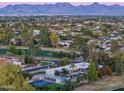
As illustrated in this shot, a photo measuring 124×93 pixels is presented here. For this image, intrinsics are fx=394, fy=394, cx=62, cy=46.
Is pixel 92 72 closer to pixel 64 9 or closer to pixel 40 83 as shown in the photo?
pixel 40 83

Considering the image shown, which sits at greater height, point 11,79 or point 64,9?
point 64,9

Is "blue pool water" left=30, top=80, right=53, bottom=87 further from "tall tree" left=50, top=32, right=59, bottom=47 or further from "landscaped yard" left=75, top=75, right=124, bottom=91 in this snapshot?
"tall tree" left=50, top=32, right=59, bottom=47

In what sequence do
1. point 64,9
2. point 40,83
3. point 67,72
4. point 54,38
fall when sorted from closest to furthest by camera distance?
1. point 40,83
2. point 67,72
3. point 64,9
4. point 54,38

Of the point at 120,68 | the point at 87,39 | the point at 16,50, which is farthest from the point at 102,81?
the point at 16,50

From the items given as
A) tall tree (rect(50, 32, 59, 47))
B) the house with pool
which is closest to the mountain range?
tall tree (rect(50, 32, 59, 47))

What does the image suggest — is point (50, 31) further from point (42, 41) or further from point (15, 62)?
point (15, 62)

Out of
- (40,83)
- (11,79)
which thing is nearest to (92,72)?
(40,83)
